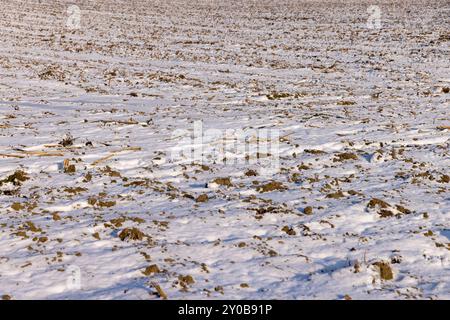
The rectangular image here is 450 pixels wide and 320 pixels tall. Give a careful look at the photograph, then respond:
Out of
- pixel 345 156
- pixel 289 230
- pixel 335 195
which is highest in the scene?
pixel 345 156

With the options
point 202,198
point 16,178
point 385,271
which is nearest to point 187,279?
point 385,271

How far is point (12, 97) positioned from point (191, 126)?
6.36 meters

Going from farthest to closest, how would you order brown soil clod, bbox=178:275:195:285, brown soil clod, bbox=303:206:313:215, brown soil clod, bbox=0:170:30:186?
1. brown soil clod, bbox=0:170:30:186
2. brown soil clod, bbox=303:206:313:215
3. brown soil clod, bbox=178:275:195:285

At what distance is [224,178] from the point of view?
9039mm

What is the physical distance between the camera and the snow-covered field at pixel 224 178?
582 cm

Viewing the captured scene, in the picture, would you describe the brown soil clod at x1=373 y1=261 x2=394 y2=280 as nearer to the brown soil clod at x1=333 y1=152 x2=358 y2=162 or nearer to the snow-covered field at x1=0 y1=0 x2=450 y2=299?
the snow-covered field at x1=0 y1=0 x2=450 y2=299

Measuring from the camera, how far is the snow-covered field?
5.82 meters

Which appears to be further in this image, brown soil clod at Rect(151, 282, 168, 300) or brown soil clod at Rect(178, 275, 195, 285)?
brown soil clod at Rect(178, 275, 195, 285)

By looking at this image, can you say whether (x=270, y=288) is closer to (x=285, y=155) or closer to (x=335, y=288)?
(x=335, y=288)

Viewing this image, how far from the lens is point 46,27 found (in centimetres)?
3197

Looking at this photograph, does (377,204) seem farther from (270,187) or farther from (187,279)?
(187,279)

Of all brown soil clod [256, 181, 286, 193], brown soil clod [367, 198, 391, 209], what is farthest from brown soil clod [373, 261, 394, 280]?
A: brown soil clod [256, 181, 286, 193]

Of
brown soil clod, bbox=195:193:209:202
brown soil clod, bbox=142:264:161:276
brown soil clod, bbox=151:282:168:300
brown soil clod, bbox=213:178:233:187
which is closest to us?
brown soil clod, bbox=151:282:168:300

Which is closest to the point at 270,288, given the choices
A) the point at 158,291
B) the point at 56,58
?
the point at 158,291
